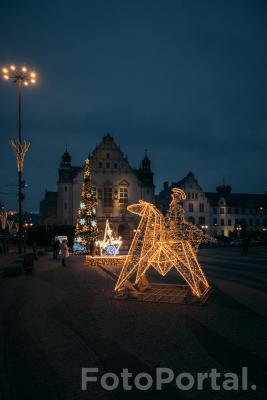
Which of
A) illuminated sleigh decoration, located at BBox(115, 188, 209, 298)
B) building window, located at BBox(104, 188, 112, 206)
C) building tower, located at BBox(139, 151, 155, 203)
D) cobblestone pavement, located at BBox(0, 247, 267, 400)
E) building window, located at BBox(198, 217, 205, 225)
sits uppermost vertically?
building tower, located at BBox(139, 151, 155, 203)

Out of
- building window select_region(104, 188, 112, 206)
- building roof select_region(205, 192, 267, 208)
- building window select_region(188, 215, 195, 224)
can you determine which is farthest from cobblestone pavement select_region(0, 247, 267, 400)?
building roof select_region(205, 192, 267, 208)

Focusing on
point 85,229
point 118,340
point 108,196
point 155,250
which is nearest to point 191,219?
point 108,196

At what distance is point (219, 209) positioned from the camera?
67.1 metres

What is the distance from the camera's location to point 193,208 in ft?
204

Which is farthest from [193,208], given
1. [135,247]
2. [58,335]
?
[58,335]

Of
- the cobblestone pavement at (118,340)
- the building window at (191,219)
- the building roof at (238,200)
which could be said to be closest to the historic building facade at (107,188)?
the building window at (191,219)

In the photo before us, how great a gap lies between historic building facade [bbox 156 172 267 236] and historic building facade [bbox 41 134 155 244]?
12.0 m

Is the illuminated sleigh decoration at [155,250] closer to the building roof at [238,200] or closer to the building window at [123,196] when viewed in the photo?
the building window at [123,196]

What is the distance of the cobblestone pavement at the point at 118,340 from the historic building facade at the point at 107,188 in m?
38.4

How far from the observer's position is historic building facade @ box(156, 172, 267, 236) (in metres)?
62.4

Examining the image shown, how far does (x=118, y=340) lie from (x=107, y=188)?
45021 mm

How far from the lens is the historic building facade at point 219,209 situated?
6241 cm

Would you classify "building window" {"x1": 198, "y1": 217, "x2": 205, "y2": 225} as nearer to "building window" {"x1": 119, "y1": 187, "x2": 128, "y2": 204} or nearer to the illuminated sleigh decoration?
"building window" {"x1": 119, "y1": 187, "x2": 128, "y2": 204}

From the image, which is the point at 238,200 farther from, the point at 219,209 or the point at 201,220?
the point at 201,220
